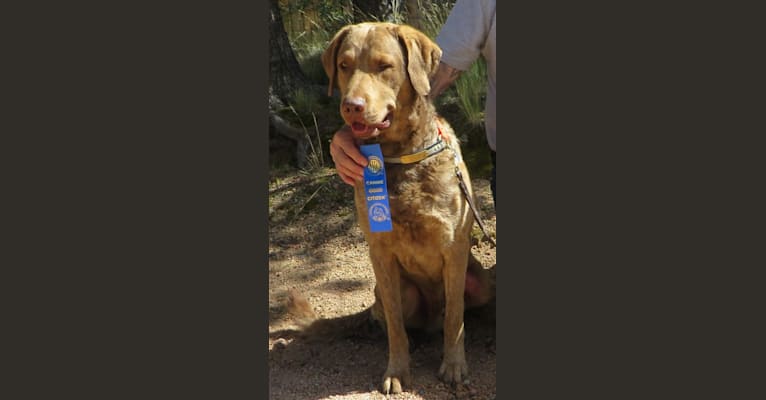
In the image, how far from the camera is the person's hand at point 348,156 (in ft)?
11.9

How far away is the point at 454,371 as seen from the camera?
386 cm

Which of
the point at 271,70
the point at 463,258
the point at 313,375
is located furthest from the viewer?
the point at 271,70

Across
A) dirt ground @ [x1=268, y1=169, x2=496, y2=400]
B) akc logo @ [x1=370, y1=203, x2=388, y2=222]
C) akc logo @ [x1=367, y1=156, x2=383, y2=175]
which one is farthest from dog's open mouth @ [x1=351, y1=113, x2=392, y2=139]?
dirt ground @ [x1=268, y1=169, x2=496, y2=400]

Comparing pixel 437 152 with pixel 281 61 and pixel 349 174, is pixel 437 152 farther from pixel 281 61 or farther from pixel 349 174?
pixel 281 61

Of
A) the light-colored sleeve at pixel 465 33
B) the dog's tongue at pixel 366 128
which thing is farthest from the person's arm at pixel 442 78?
the dog's tongue at pixel 366 128

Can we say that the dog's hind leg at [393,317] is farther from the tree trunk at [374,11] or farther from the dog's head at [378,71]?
the tree trunk at [374,11]

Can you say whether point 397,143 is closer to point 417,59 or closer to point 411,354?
point 417,59

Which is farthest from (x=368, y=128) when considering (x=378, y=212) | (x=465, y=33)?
(x=465, y=33)

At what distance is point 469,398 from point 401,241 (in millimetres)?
891

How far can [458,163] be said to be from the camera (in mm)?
3836

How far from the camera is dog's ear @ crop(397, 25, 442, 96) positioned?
3.54 metres

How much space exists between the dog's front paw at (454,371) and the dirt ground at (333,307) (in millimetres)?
42

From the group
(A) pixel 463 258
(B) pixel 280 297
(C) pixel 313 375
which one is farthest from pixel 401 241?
(B) pixel 280 297

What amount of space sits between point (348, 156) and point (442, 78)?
28.7 inches
